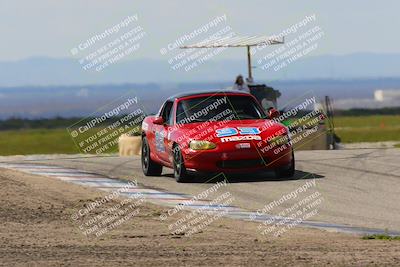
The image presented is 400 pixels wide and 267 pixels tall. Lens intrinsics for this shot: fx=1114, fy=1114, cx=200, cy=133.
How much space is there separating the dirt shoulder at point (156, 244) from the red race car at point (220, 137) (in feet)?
8.36

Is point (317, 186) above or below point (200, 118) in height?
below

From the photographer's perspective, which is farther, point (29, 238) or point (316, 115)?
point (316, 115)

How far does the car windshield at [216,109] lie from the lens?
17750 mm

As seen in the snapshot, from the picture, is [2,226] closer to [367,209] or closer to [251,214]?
[251,214]

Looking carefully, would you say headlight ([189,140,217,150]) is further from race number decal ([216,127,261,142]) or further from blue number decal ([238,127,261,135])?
blue number decal ([238,127,261,135])

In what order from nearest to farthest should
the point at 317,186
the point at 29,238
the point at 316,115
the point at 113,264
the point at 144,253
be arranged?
the point at 113,264 → the point at 144,253 → the point at 29,238 → the point at 317,186 → the point at 316,115

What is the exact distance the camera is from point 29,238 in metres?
11.5

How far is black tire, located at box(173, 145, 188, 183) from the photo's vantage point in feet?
56.5

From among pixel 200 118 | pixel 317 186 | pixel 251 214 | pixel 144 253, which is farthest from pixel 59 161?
pixel 144 253

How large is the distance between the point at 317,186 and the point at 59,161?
23.5 ft

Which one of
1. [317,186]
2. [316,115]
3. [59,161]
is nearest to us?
[317,186]

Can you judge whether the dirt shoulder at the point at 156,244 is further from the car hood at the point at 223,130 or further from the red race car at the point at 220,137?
the car hood at the point at 223,130

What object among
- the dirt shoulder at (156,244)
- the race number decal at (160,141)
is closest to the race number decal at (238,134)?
the race number decal at (160,141)

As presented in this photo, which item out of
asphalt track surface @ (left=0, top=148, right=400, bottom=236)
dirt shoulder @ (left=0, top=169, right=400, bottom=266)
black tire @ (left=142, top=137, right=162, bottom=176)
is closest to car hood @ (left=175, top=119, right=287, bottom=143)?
asphalt track surface @ (left=0, top=148, right=400, bottom=236)
